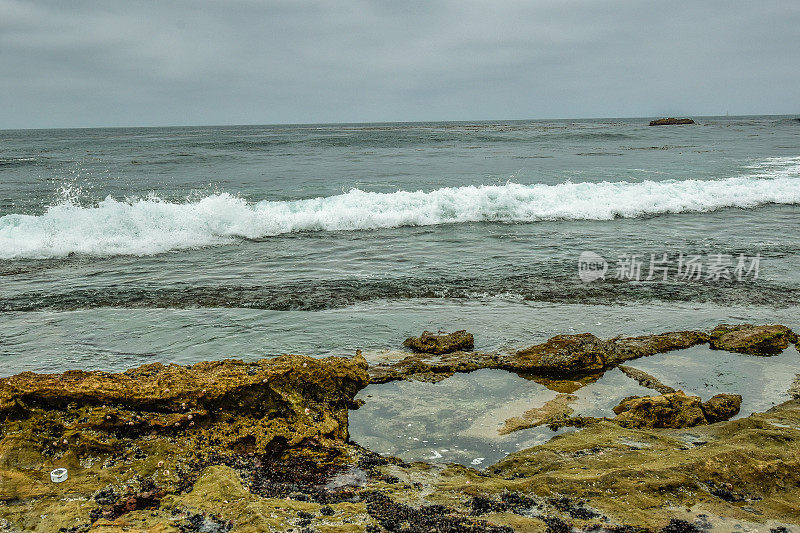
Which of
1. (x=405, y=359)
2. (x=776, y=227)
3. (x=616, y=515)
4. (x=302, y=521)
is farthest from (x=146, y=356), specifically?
(x=776, y=227)

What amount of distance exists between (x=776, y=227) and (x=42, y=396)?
623 inches

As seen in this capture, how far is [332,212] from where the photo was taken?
15297 mm

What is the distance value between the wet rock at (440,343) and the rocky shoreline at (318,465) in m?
1.36

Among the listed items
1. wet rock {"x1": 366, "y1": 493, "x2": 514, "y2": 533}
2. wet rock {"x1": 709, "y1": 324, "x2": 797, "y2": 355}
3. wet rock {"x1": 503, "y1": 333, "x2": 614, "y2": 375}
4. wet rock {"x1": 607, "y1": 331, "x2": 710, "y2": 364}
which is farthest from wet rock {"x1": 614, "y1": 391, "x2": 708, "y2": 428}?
wet rock {"x1": 366, "y1": 493, "x2": 514, "y2": 533}

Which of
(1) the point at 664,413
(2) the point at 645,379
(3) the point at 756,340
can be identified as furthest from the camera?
(3) the point at 756,340

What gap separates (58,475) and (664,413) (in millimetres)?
4565

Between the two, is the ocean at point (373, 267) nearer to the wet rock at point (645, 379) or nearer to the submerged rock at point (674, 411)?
the wet rock at point (645, 379)

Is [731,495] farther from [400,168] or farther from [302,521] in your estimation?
[400,168]

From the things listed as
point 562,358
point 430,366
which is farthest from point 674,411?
point 430,366

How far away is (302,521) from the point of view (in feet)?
9.86

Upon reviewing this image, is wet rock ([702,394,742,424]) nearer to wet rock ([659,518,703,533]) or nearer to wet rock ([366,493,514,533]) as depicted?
wet rock ([659,518,703,533])

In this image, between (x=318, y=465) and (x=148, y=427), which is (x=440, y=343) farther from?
(x=148, y=427)

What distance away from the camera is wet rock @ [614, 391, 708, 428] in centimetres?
457

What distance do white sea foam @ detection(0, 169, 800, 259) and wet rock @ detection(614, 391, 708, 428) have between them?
33.8 ft
